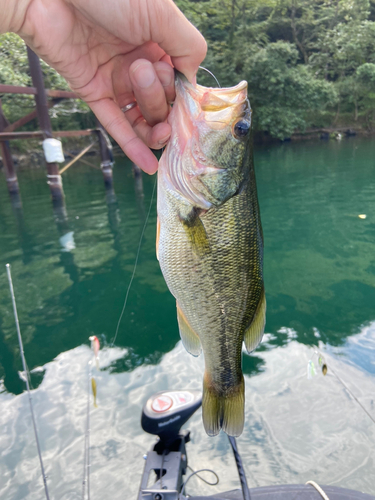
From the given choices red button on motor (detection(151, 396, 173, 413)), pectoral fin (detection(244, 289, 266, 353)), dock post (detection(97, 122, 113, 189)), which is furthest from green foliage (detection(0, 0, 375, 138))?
pectoral fin (detection(244, 289, 266, 353))

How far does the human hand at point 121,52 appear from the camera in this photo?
4.92 ft

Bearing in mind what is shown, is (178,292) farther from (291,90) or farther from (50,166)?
(291,90)

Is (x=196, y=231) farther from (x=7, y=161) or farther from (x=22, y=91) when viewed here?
(x=7, y=161)

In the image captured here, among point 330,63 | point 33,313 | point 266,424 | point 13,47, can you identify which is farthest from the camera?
point 330,63

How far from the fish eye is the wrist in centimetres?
105

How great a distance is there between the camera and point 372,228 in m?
8.31

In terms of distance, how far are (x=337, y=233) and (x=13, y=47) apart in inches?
539

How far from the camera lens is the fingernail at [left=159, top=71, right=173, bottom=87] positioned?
161 centimetres

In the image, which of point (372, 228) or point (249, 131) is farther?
point (372, 228)

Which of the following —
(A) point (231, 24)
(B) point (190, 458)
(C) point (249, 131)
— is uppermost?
(A) point (231, 24)

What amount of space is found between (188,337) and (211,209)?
24.7 inches

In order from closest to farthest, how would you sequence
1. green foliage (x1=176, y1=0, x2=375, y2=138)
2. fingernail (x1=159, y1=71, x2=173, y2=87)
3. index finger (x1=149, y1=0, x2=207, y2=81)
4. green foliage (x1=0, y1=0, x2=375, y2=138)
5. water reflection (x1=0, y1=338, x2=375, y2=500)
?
index finger (x1=149, y1=0, x2=207, y2=81) → fingernail (x1=159, y1=71, x2=173, y2=87) → water reflection (x1=0, y1=338, x2=375, y2=500) → green foliage (x1=0, y1=0, x2=375, y2=138) → green foliage (x1=176, y1=0, x2=375, y2=138)

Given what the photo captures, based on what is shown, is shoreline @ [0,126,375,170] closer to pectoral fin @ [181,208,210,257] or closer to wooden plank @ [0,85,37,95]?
wooden plank @ [0,85,37,95]

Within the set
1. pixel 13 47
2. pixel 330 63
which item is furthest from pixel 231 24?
pixel 13 47
